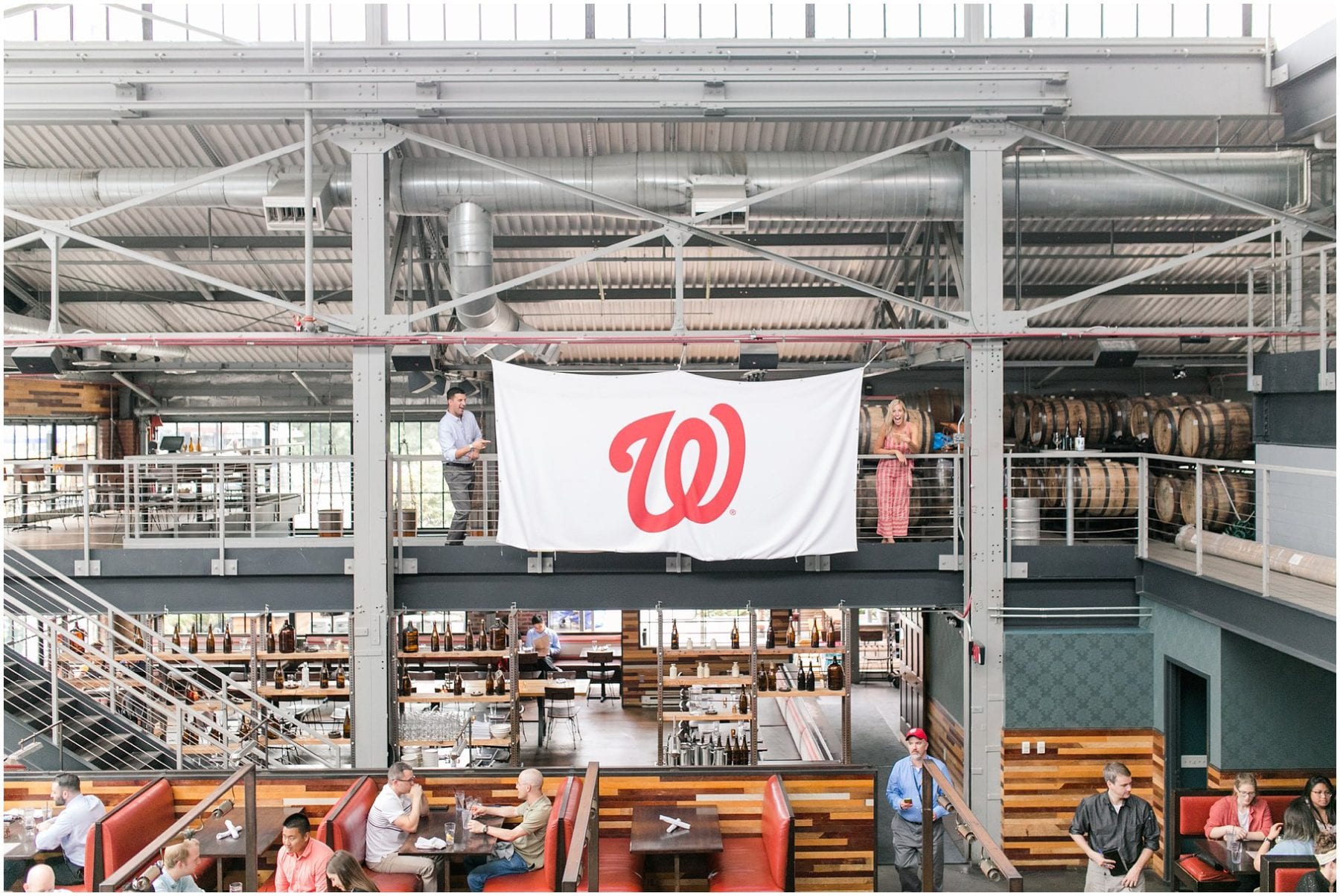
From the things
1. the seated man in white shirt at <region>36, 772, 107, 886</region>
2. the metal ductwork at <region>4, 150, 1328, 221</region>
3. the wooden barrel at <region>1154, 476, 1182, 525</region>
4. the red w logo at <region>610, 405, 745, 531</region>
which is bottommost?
the seated man in white shirt at <region>36, 772, 107, 886</region>

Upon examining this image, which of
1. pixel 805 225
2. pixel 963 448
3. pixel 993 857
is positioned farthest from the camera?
pixel 805 225

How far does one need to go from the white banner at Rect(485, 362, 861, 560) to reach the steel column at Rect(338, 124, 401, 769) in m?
1.34

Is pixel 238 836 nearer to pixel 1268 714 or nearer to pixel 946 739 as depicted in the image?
pixel 946 739

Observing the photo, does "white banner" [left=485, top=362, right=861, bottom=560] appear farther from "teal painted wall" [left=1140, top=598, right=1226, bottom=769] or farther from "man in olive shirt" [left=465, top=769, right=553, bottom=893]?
"teal painted wall" [left=1140, top=598, right=1226, bottom=769]

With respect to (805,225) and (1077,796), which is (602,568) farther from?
(805,225)

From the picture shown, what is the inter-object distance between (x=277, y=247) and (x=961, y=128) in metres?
10.2

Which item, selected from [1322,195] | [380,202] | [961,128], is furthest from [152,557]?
[1322,195]

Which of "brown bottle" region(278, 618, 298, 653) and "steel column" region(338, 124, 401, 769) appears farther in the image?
"brown bottle" region(278, 618, 298, 653)

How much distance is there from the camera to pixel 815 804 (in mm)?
8664

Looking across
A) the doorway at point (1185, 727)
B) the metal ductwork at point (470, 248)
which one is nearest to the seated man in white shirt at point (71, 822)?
the metal ductwork at point (470, 248)

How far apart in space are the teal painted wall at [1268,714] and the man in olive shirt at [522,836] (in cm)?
631

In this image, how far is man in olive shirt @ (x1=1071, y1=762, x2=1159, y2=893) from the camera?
704 centimetres

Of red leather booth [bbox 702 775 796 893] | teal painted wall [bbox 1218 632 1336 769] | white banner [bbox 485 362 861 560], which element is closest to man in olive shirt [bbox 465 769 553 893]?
red leather booth [bbox 702 775 796 893]

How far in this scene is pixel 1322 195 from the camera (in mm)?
10148
